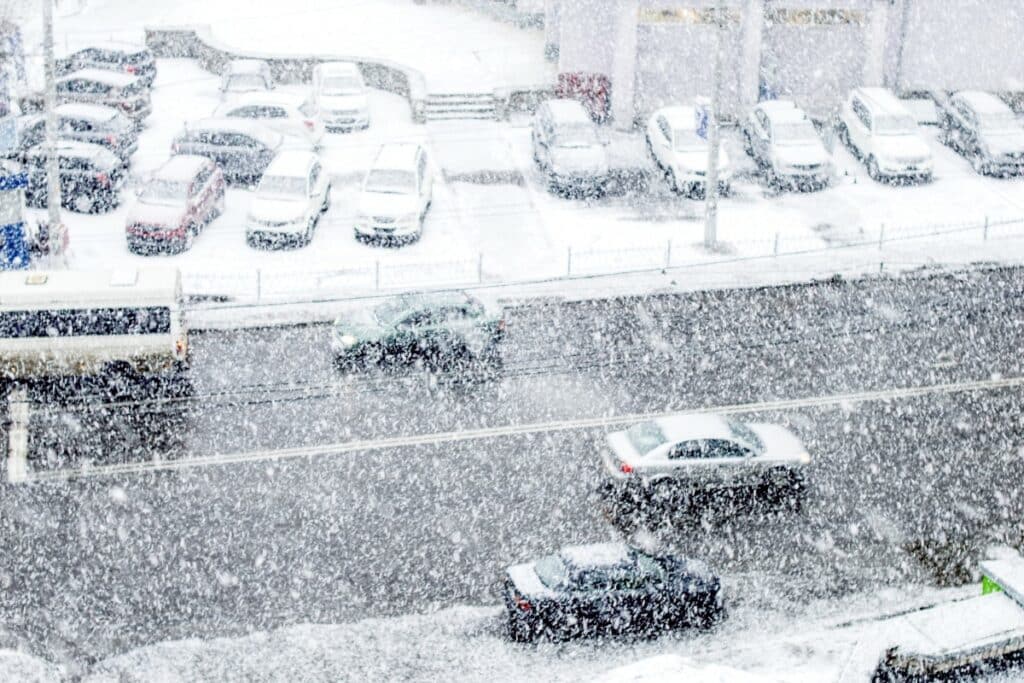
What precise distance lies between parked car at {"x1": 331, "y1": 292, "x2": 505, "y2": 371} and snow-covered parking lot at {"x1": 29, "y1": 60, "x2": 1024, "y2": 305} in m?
3.12

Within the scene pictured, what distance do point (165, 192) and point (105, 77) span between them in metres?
9.07

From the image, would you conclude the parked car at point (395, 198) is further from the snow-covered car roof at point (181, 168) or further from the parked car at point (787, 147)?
the parked car at point (787, 147)

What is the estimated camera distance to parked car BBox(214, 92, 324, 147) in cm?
3581

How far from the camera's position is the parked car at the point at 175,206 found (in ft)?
96.4

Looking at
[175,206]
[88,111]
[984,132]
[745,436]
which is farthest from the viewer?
[984,132]

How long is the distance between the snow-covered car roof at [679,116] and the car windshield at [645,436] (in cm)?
1476

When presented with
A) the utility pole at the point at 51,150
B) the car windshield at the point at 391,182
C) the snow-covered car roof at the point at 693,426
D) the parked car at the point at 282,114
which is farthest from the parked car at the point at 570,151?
the snow-covered car roof at the point at 693,426

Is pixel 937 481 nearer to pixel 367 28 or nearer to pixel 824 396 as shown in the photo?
pixel 824 396

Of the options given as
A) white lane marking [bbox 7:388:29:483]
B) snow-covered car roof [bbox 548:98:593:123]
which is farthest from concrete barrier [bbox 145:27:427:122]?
white lane marking [bbox 7:388:29:483]

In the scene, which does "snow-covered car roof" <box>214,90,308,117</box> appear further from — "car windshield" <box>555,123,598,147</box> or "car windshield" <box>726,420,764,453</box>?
"car windshield" <box>726,420,764,453</box>

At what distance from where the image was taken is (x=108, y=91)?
122 ft

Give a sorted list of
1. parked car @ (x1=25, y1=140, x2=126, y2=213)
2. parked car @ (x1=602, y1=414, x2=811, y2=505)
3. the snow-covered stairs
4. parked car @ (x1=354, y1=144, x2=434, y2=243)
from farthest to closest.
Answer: the snow-covered stairs, parked car @ (x1=25, y1=140, x2=126, y2=213), parked car @ (x1=354, y1=144, x2=434, y2=243), parked car @ (x1=602, y1=414, x2=811, y2=505)

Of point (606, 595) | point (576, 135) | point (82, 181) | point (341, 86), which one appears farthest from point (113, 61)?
point (606, 595)

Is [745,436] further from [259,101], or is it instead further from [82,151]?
[259,101]
